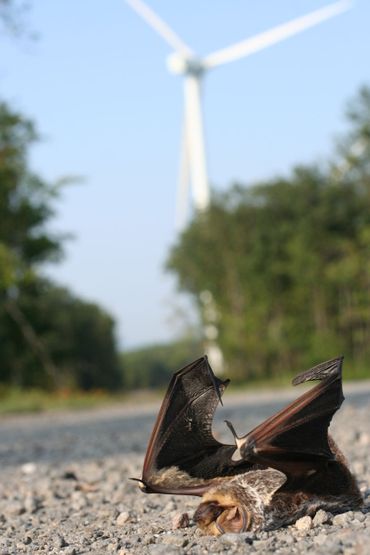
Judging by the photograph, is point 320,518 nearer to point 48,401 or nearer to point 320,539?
point 320,539

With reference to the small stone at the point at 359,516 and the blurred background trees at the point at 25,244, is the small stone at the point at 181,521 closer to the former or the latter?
the small stone at the point at 359,516

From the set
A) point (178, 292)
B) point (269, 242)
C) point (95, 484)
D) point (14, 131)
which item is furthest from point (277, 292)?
point (95, 484)

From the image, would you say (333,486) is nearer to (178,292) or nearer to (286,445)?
(286,445)

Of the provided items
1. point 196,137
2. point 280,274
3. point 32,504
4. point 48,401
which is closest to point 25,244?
point 48,401

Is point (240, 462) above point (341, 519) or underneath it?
above

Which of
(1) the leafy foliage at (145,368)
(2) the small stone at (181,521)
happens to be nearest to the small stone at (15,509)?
(2) the small stone at (181,521)
